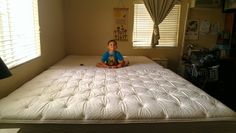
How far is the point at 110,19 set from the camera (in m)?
3.53

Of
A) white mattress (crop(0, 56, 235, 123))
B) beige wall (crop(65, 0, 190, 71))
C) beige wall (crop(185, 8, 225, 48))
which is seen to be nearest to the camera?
white mattress (crop(0, 56, 235, 123))

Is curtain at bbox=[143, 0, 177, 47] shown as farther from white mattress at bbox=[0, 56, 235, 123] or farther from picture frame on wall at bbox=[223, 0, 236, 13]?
white mattress at bbox=[0, 56, 235, 123]

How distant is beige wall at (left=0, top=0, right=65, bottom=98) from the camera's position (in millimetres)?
1771

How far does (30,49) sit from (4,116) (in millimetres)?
1124

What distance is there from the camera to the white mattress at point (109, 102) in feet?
3.98

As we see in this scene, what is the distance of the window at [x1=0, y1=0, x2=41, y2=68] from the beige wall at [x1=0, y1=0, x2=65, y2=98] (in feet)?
0.32

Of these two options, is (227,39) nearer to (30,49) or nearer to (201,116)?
(201,116)

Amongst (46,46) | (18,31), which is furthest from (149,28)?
(18,31)

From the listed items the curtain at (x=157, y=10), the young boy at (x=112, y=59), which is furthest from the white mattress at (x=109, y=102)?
the curtain at (x=157, y=10)

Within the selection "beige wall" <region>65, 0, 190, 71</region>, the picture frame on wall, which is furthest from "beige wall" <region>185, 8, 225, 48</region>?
"beige wall" <region>65, 0, 190, 71</region>

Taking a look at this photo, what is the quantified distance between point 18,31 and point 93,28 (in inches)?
70.3

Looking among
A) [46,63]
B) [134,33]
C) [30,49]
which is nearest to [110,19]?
[134,33]

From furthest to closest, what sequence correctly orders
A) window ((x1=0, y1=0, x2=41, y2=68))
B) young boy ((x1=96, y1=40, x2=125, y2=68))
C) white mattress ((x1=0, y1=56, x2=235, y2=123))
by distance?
young boy ((x1=96, y1=40, x2=125, y2=68)) < window ((x1=0, y1=0, x2=41, y2=68)) < white mattress ((x1=0, y1=56, x2=235, y2=123))

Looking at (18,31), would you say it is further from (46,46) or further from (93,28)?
(93,28)
